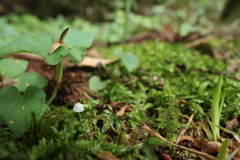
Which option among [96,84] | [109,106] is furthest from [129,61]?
[109,106]

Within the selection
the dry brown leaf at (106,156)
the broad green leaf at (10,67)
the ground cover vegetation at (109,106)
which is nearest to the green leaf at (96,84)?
the ground cover vegetation at (109,106)

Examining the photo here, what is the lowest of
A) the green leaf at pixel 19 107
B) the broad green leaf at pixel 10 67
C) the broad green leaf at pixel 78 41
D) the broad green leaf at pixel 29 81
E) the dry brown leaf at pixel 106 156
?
the dry brown leaf at pixel 106 156

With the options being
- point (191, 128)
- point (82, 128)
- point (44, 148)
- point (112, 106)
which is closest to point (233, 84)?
point (191, 128)

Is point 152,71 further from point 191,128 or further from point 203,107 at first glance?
point 191,128

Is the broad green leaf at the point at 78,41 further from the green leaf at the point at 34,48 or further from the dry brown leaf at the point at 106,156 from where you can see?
the dry brown leaf at the point at 106,156

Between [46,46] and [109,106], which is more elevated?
[46,46]

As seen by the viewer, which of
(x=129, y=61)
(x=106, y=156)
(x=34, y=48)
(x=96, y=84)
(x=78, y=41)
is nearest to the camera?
(x=106, y=156)

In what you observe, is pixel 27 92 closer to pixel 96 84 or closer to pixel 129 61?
pixel 96 84
